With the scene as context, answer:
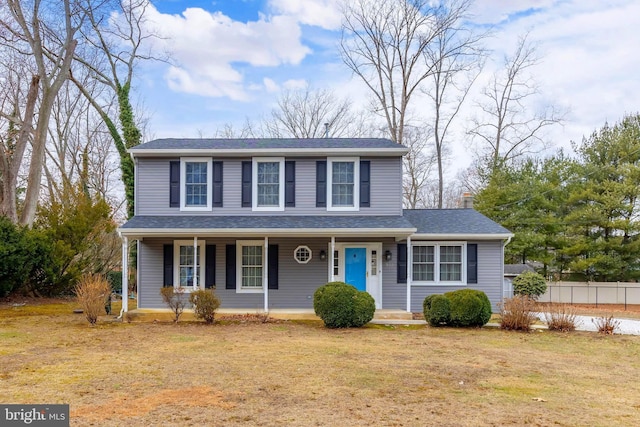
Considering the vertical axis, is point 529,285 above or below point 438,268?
below

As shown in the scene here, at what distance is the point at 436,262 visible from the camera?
1573 cm

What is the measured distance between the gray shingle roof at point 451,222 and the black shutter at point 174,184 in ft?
24.5

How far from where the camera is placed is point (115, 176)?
102ft

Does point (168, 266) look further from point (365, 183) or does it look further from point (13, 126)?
point (13, 126)

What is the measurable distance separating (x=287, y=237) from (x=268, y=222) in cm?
82

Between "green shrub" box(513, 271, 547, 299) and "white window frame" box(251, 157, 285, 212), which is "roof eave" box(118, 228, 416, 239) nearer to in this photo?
"white window frame" box(251, 157, 285, 212)

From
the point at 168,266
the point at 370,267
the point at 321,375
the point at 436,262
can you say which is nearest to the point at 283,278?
the point at 370,267

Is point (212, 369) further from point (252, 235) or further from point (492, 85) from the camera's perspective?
point (492, 85)

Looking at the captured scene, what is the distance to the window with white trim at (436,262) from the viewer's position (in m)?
15.7

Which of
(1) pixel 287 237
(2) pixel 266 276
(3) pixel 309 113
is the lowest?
(2) pixel 266 276

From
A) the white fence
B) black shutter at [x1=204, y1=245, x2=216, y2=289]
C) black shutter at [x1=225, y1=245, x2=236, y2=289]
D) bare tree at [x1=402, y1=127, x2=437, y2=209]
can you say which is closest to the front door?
black shutter at [x1=225, y1=245, x2=236, y2=289]

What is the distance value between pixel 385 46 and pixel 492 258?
53.2 ft

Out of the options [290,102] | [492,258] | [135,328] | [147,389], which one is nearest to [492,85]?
[290,102]

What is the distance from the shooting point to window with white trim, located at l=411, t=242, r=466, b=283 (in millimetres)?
15734
